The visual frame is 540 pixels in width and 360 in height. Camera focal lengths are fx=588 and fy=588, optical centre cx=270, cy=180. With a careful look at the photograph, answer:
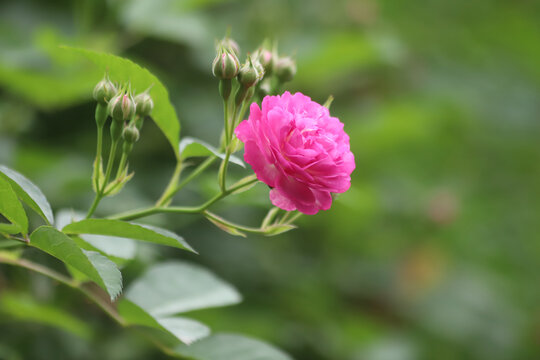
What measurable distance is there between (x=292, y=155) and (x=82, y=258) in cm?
27

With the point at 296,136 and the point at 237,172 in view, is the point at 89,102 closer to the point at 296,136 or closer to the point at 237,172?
the point at 237,172

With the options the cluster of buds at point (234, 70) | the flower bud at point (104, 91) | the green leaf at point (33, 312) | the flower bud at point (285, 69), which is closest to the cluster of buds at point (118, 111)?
the flower bud at point (104, 91)

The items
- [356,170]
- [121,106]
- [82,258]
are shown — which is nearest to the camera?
[82,258]

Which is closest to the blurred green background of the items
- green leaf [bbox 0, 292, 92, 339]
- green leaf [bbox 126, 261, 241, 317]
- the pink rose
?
green leaf [bbox 0, 292, 92, 339]

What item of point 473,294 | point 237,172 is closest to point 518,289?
point 473,294

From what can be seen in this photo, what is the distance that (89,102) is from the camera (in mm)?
1601

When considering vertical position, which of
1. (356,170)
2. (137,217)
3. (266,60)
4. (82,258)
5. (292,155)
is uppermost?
(356,170)

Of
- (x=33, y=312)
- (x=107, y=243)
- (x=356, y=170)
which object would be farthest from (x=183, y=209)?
(x=356, y=170)

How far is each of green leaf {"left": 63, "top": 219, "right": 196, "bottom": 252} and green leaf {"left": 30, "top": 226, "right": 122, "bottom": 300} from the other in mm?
34

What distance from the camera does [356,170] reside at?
6.88 feet

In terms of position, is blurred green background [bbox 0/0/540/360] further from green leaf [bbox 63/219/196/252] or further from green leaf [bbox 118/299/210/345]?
green leaf [bbox 63/219/196/252]

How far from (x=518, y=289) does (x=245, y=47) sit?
1.56 meters

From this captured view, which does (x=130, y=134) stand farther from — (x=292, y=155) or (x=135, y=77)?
(x=292, y=155)

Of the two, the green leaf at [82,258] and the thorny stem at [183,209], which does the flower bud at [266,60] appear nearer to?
the thorny stem at [183,209]
